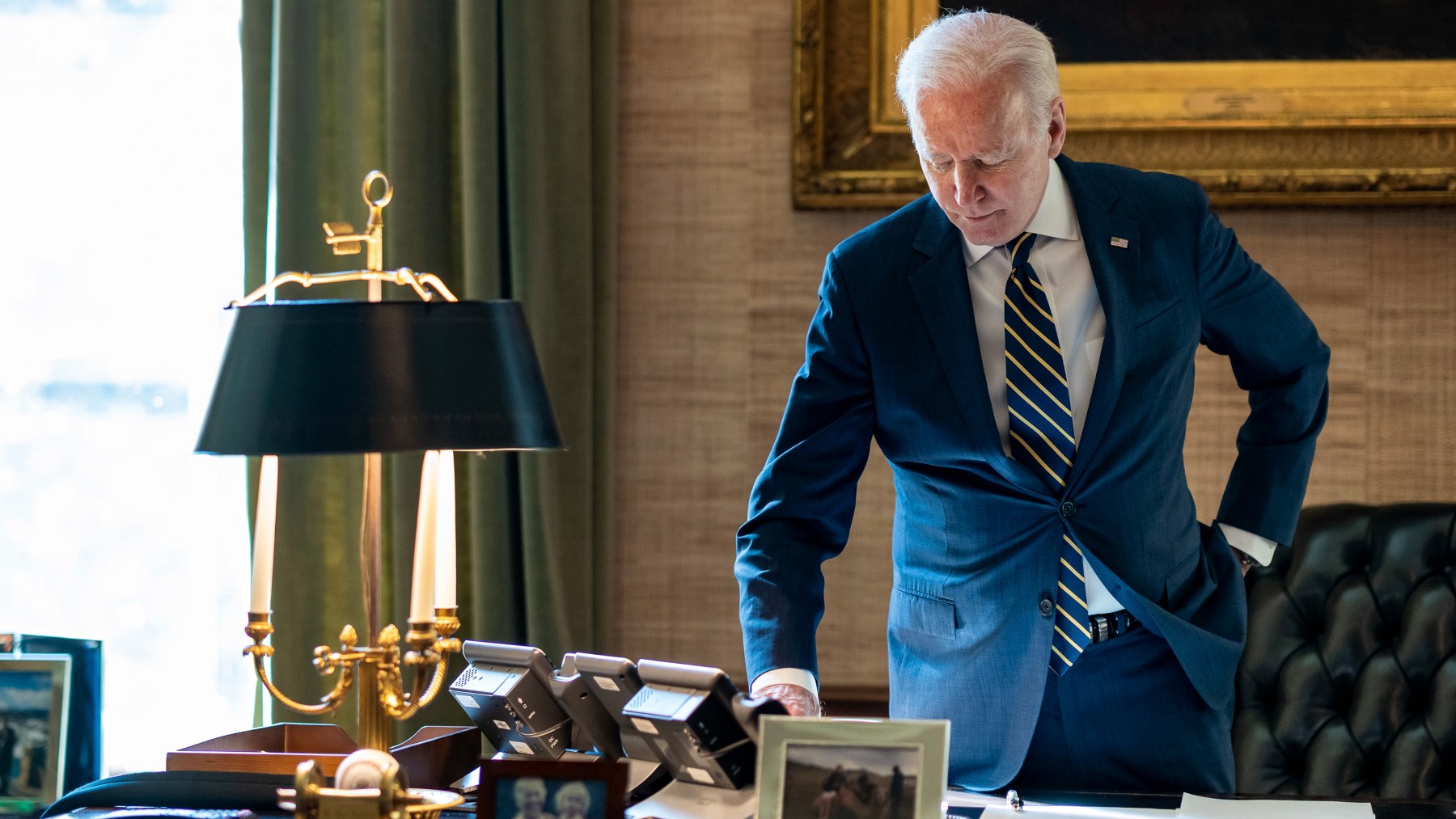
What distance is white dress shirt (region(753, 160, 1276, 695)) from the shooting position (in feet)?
6.00

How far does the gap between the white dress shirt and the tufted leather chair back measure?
690mm

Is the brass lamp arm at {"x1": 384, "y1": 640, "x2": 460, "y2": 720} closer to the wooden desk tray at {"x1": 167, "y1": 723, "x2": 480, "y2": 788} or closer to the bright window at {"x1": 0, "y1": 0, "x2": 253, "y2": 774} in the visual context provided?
the wooden desk tray at {"x1": 167, "y1": 723, "x2": 480, "y2": 788}

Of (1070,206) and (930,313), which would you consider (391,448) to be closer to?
(930,313)

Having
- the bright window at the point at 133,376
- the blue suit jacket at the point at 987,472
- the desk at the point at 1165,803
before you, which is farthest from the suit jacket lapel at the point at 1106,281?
the bright window at the point at 133,376

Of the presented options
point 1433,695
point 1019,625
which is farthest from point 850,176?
point 1433,695

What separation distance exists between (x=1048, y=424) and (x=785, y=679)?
0.49m

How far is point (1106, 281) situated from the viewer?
1826mm

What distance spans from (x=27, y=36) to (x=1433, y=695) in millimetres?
3139

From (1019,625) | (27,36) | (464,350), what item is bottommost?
(1019,625)

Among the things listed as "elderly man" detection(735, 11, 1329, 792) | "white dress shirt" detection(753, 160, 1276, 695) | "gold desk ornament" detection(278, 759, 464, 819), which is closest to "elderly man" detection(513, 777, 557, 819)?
"gold desk ornament" detection(278, 759, 464, 819)

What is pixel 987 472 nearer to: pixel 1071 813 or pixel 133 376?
pixel 1071 813

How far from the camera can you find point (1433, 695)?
2.27 meters

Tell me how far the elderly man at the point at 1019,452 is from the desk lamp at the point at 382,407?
435 mm

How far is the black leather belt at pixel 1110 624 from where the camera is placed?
181 centimetres
